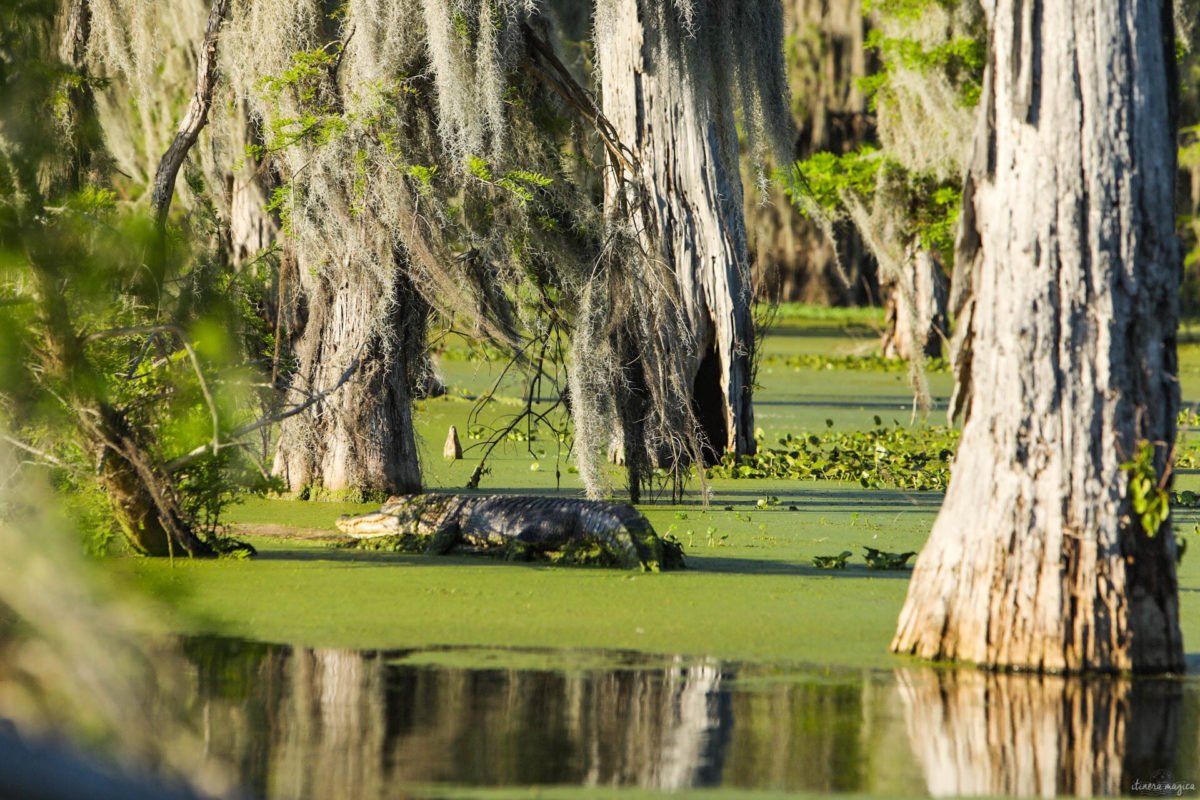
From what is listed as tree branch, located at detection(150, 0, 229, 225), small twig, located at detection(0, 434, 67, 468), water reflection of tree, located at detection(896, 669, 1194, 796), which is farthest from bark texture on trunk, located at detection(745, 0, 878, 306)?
water reflection of tree, located at detection(896, 669, 1194, 796)

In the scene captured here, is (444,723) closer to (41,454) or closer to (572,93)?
(41,454)

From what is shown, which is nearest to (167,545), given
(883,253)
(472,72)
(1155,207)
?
(472,72)

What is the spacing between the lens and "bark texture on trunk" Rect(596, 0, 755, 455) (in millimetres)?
11875

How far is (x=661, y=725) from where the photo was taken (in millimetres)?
5062

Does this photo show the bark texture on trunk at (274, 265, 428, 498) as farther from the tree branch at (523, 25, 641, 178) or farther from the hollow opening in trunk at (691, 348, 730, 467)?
the hollow opening in trunk at (691, 348, 730, 467)

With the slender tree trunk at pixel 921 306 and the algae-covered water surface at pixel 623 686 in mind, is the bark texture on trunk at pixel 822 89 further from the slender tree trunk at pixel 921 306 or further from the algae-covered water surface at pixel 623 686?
the algae-covered water surface at pixel 623 686

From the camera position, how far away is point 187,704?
16.7 ft

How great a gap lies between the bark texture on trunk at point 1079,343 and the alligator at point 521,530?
227 centimetres

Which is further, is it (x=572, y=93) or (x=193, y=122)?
(x=572, y=93)

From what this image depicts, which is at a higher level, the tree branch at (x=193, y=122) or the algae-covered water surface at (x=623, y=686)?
the tree branch at (x=193, y=122)

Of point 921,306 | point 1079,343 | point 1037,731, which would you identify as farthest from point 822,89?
point 1037,731

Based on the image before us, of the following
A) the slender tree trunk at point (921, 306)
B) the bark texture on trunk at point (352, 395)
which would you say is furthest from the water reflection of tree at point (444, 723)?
the slender tree trunk at point (921, 306)

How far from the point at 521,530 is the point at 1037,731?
3522 mm

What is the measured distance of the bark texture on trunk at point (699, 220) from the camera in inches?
468
